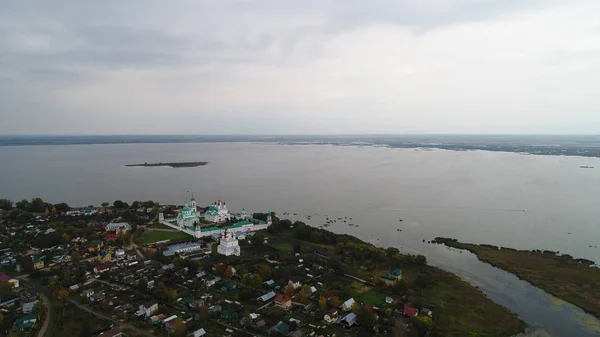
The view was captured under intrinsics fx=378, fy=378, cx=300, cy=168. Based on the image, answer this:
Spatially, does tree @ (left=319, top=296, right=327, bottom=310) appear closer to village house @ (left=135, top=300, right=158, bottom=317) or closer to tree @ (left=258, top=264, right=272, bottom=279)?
tree @ (left=258, top=264, right=272, bottom=279)

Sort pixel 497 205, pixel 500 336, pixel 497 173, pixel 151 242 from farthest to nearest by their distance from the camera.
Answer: pixel 497 173, pixel 497 205, pixel 151 242, pixel 500 336

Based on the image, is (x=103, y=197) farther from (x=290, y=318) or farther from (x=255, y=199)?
(x=290, y=318)

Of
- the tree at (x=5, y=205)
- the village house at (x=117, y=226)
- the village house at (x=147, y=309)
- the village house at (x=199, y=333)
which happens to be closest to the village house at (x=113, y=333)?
the village house at (x=147, y=309)

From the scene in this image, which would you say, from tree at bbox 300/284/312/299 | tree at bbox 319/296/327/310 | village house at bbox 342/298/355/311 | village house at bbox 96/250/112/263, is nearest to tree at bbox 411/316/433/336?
village house at bbox 342/298/355/311

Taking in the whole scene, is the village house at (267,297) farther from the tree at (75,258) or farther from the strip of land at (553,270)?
the strip of land at (553,270)

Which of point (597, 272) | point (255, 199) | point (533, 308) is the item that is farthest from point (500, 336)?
point (255, 199)
